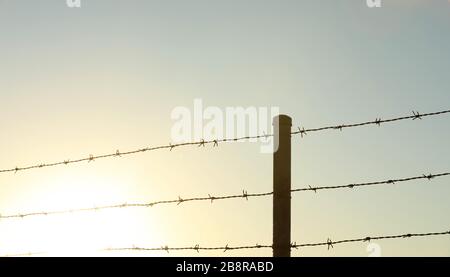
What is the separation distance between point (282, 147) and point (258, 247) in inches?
33.5
